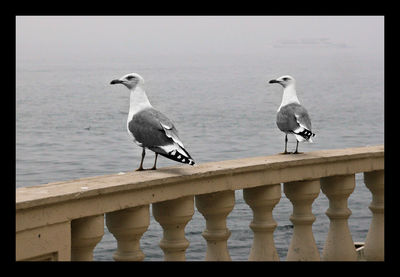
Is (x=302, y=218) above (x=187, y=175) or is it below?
below

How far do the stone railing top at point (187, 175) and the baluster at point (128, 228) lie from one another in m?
0.14

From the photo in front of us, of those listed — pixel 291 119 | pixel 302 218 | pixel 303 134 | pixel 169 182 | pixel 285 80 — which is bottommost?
pixel 302 218

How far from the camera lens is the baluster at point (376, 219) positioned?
6.80m

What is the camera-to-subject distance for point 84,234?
16.6 ft

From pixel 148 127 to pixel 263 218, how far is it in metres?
0.93

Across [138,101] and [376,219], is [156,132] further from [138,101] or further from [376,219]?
[376,219]

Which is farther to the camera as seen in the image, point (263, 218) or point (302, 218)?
point (302, 218)

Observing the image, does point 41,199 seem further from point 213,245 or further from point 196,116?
point 196,116

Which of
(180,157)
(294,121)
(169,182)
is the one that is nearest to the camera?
(169,182)

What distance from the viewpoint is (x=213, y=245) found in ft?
19.2

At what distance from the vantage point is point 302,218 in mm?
6348

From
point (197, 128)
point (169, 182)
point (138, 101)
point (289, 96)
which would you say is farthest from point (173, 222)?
point (197, 128)

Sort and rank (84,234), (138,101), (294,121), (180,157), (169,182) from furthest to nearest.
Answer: (294,121) → (138,101) → (180,157) → (169,182) → (84,234)

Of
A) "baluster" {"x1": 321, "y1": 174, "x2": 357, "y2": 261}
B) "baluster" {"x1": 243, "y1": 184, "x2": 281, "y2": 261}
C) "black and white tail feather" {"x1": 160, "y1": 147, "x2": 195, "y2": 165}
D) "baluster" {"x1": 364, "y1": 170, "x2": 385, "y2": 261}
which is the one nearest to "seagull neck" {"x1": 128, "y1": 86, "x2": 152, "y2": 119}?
"black and white tail feather" {"x1": 160, "y1": 147, "x2": 195, "y2": 165}
